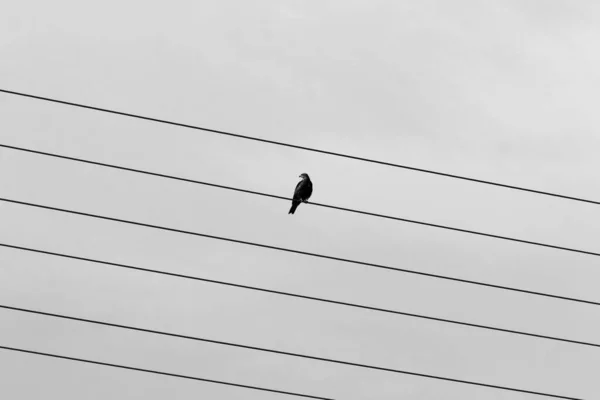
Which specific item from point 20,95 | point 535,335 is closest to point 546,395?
point 535,335

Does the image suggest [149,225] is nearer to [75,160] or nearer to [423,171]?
[75,160]

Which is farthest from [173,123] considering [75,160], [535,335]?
[535,335]

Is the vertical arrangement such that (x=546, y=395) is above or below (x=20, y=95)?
below

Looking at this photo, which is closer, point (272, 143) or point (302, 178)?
point (272, 143)

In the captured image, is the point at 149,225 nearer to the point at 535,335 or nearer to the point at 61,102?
the point at 61,102

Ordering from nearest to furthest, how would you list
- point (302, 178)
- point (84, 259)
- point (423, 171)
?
point (84, 259) < point (423, 171) < point (302, 178)

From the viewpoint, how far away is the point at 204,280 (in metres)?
7.84

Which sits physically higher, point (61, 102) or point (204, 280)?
point (61, 102)

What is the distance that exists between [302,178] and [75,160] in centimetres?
→ 965

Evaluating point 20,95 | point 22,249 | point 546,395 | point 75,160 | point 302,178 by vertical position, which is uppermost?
point 302,178

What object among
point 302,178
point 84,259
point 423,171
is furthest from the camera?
point 302,178

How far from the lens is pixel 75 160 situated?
25.9 feet

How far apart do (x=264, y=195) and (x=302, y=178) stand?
9059 millimetres

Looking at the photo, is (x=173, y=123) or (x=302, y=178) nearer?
(x=173, y=123)
